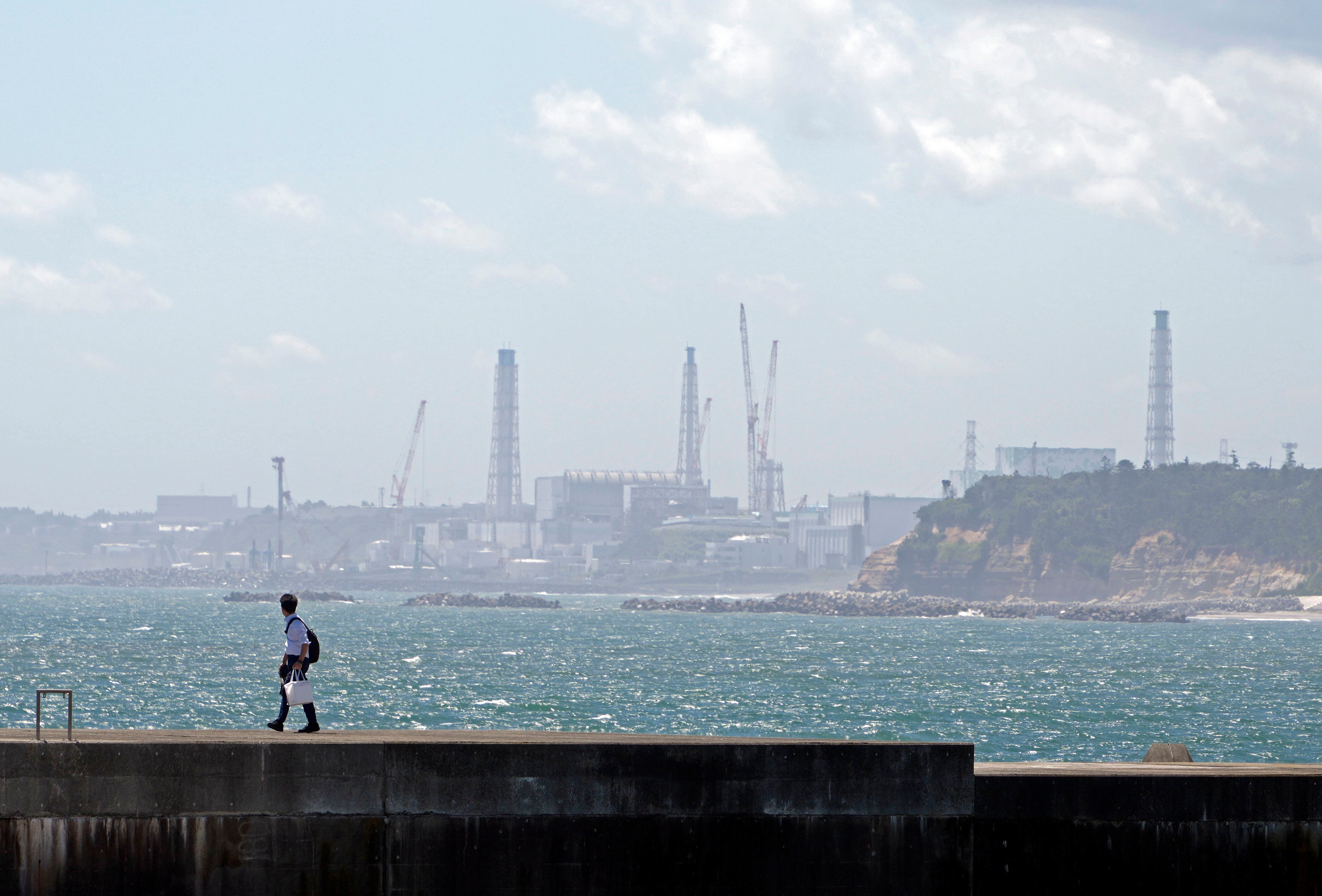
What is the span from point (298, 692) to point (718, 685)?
4654 centimetres

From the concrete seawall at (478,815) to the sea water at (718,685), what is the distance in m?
16.6

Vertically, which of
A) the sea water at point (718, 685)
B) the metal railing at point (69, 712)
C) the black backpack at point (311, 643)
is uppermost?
the black backpack at point (311, 643)

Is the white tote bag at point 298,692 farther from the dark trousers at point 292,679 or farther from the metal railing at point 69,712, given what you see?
the metal railing at point 69,712

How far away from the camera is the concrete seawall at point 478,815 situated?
1397 centimetres

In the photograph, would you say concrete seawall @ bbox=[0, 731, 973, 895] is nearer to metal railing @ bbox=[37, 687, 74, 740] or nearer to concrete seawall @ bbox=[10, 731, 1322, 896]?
concrete seawall @ bbox=[10, 731, 1322, 896]

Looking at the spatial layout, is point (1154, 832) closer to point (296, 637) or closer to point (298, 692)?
point (298, 692)

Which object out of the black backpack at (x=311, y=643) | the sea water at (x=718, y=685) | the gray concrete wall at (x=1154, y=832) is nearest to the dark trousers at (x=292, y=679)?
the black backpack at (x=311, y=643)

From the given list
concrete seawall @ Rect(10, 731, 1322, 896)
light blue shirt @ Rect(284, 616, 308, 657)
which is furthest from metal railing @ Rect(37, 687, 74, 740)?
light blue shirt @ Rect(284, 616, 308, 657)

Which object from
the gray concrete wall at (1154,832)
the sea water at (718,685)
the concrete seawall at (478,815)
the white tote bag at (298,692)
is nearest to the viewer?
the concrete seawall at (478,815)

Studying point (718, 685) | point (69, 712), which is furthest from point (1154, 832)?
point (718, 685)

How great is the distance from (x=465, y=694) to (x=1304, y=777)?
133 ft

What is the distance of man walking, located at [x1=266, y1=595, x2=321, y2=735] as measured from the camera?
16.1m

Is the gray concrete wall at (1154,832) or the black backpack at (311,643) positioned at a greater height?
the black backpack at (311,643)

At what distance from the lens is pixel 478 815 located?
14.6 m
